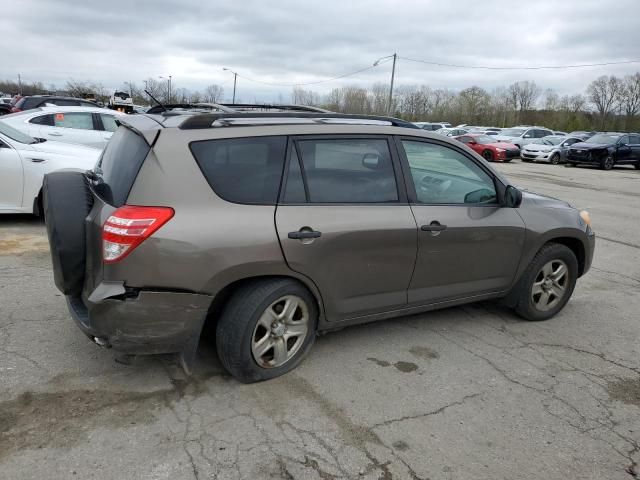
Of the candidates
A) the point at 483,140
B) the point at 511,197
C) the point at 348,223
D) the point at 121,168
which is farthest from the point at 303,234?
the point at 483,140

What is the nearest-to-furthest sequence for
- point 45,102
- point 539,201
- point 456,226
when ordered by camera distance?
point 456,226
point 539,201
point 45,102

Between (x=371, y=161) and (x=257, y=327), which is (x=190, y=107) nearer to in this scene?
(x=371, y=161)

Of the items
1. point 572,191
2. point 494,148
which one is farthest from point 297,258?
point 494,148

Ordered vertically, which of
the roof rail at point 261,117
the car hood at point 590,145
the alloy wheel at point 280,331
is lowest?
the alloy wheel at point 280,331

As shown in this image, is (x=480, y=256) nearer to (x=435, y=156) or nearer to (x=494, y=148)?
(x=435, y=156)

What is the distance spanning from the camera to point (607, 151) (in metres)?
24.3

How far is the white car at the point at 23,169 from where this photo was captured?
6699 mm

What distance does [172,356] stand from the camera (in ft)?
11.7

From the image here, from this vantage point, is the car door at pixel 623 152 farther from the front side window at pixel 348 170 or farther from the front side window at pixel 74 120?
the front side window at pixel 348 170

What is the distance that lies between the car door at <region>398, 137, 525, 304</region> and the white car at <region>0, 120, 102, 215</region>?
4.88 meters

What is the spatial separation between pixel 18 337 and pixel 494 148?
2459cm

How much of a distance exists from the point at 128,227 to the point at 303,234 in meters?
1.00

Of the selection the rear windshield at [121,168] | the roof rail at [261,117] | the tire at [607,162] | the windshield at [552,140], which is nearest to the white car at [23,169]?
the rear windshield at [121,168]

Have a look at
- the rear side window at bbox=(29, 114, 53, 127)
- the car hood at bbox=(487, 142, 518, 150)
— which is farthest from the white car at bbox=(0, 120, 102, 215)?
the car hood at bbox=(487, 142, 518, 150)
